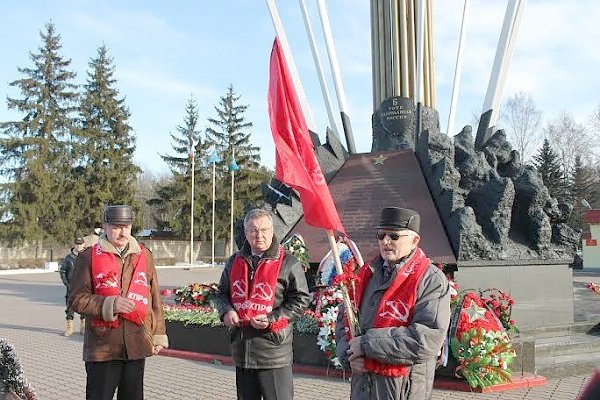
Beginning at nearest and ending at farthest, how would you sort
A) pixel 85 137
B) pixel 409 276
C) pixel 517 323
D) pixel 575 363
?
pixel 409 276 < pixel 575 363 < pixel 517 323 < pixel 85 137

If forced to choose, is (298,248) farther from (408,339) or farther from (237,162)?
(237,162)

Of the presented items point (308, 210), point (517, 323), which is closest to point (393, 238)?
point (308, 210)

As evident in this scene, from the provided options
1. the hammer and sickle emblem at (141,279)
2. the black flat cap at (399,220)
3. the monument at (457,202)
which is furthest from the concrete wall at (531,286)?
the black flat cap at (399,220)

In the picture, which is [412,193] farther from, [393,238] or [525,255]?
[393,238]

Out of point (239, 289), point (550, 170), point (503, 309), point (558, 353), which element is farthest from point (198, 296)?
point (550, 170)

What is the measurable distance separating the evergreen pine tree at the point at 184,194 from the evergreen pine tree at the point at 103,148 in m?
4.09

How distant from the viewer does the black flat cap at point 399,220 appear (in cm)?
286

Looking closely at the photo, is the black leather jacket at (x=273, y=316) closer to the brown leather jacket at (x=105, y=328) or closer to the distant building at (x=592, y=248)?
the brown leather jacket at (x=105, y=328)

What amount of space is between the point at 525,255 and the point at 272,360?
5968 mm

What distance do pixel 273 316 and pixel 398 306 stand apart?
1029 millimetres

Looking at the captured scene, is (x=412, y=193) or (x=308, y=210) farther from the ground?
(x=412, y=193)

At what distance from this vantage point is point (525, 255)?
339 inches

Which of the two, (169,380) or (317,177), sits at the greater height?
(317,177)

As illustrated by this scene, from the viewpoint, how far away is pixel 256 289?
144 inches
